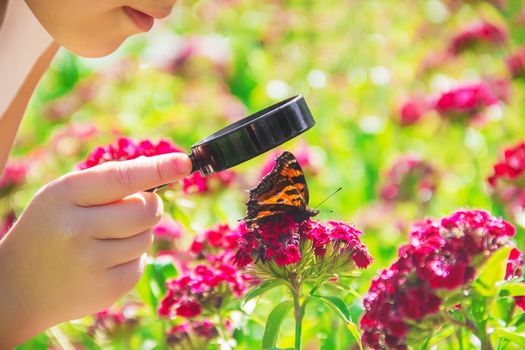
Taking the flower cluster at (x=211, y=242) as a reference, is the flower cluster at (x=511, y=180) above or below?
below

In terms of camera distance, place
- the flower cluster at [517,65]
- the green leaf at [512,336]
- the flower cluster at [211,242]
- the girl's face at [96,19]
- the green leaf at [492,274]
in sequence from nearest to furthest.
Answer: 1. the green leaf at [492,274]
2. the green leaf at [512,336]
3. the girl's face at [96,19]
4. the flower cluster at [211,242]
5. the flower cluster at [517,65]

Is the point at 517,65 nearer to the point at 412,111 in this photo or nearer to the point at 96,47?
the point at 412,111

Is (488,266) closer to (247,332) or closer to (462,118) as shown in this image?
(247,332)

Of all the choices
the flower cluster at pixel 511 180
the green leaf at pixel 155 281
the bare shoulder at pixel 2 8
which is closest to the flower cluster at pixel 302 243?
the green leaf at pixel 155 281

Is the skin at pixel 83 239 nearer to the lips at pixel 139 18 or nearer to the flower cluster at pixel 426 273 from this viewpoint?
the lips at pixel 139 18

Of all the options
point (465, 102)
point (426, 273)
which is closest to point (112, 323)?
point (426, 273)

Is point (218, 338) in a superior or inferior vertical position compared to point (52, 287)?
inferior

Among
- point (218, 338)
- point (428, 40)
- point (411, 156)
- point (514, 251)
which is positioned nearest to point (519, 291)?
point (514, 251)
